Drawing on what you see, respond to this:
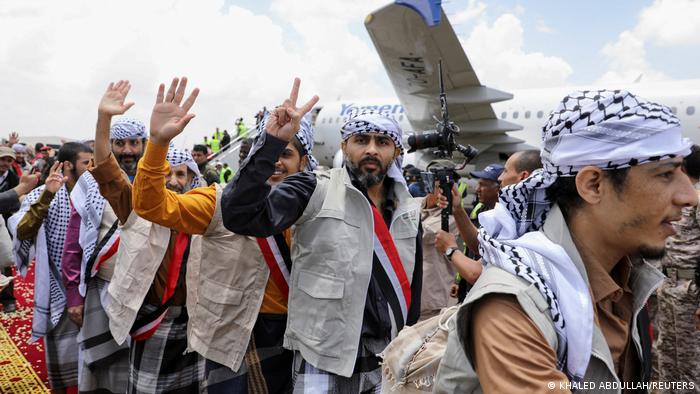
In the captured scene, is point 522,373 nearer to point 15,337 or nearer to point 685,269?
point 685,269

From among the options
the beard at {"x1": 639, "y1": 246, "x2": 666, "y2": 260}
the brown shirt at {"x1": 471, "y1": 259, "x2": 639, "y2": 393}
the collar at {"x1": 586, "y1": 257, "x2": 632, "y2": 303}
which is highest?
the beard at {"x1": 639, "y1": 246, "x2": 666, "y2": 260}

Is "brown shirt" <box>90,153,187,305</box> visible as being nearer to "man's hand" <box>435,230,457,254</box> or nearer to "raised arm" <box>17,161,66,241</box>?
"raised arm" <box>17,161,66,241</box>

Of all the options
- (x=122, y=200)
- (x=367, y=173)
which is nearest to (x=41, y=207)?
(x=122, y=200)

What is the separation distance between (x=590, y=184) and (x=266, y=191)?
1.07 meters

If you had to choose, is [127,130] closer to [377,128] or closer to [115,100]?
[115,100]

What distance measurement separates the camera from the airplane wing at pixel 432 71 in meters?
9.71

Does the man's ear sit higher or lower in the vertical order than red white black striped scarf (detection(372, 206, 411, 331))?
higher

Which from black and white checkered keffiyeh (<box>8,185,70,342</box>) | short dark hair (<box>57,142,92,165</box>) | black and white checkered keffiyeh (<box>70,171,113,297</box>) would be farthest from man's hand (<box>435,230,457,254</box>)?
short dark hair (<box>57,142,92,165</box>)

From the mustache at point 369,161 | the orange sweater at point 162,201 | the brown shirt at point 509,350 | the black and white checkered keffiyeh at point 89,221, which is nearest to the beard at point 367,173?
the mustache at point 369,161

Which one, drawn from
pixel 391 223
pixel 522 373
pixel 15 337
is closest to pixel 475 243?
pixel 391 223

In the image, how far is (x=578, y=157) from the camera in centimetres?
122

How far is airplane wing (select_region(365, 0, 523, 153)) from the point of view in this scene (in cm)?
971

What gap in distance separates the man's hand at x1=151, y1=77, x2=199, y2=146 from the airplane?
6.81m

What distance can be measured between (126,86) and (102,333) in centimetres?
162
